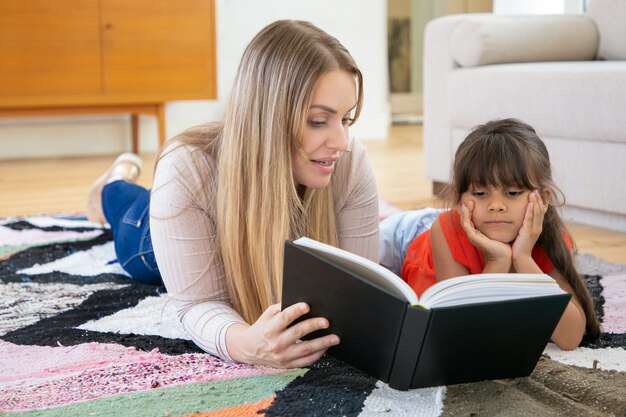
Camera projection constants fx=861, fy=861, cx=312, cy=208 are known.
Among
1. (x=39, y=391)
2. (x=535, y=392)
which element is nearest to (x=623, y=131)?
(x=535, y=392)

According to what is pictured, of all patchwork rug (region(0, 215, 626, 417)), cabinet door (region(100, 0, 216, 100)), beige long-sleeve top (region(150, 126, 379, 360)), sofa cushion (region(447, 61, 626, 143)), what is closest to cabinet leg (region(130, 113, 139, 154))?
cabinet door (region(100, 0, 216, 100))

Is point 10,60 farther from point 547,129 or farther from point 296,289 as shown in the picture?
point 296,289

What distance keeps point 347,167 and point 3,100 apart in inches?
98.3

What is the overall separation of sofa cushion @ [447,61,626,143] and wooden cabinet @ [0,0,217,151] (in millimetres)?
1431

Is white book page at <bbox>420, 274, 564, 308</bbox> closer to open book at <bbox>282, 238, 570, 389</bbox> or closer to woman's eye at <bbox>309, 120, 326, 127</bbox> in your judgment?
open book at <bbox>282, 238, 570, 389</bbox>

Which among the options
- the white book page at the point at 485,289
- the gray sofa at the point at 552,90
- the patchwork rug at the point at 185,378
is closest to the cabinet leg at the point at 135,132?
the gray sofa at the point at 552,90

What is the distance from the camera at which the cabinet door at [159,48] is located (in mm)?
3654

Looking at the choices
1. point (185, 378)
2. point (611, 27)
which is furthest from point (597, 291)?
point (611, 27)

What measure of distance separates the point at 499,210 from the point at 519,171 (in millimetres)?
67

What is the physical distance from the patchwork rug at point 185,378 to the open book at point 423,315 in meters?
0.04

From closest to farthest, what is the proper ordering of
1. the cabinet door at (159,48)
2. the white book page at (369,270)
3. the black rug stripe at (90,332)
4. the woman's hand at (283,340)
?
the white book page at (369,270)
the woman's hand at (283,340)
the black rug stripe at (90,332)
the cabinet door at (159,48)

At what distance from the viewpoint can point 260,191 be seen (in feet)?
4.02

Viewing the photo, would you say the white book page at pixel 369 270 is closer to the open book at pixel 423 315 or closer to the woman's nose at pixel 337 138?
the open book at pixel 423 315

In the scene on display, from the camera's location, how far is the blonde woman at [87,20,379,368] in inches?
46.4
